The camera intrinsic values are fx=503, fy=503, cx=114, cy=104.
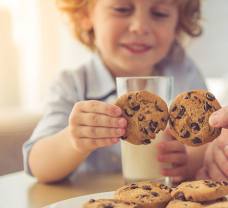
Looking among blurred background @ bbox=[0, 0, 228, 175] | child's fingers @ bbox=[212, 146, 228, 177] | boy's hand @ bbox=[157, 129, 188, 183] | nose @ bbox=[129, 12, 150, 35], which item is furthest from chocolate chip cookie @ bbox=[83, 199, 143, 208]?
blurred background @ bbox=[0, 0, 228, 175]

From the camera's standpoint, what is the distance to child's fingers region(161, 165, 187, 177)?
0.92 metres

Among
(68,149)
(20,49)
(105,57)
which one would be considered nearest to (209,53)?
(20,49)

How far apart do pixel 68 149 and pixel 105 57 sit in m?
0.43

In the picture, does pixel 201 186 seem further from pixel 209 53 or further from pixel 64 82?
pixel 209 53

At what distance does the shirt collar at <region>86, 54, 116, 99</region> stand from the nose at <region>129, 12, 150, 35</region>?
18 cm

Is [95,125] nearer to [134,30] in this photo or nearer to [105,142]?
[105,142]

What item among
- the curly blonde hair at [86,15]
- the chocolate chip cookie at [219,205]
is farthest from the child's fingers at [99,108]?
the curly blonde hair at [86,15]

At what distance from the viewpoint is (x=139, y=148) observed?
892mm

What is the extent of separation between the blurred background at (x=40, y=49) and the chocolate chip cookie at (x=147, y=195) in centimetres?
170

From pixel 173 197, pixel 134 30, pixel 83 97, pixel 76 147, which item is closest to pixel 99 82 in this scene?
pixel 83 97

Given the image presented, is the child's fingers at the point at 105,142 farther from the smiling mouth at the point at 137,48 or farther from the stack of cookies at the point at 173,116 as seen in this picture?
the smiling mouth at the point at 137,48

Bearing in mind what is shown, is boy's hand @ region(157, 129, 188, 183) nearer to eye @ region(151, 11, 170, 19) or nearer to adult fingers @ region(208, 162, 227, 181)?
adult fingers @ region(208, 162, 227, 181)

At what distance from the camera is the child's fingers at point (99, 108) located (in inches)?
30.7

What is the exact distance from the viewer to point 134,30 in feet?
4.10
